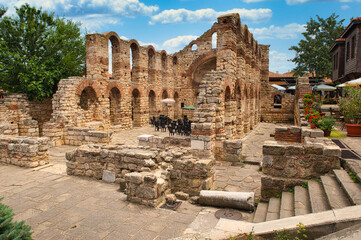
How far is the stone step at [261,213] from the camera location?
15.5ft

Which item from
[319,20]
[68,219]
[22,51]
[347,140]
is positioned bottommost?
[68,219]

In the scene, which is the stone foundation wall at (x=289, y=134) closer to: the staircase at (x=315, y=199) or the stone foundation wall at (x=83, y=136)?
the staircase at (x=315, y=199)

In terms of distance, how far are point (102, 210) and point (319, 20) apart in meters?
39.0

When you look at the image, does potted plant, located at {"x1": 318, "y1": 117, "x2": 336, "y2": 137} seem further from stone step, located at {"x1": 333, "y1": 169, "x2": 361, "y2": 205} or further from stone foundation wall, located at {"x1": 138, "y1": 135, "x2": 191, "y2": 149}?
stone foundation wall, located at {"x1": 138, "y1": 135, "x2": 191, "y2": 149}

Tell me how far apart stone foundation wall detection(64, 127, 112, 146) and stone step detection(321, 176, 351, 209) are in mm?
9625

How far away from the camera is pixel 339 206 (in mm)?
3992

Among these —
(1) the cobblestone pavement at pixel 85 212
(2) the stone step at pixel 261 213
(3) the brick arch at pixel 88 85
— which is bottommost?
(1) the cobblestone pavement at pixel 85 212

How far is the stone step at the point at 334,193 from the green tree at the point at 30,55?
620 inches

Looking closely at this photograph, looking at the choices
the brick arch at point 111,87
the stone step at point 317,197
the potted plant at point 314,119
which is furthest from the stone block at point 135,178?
the brick arch at point 111,87

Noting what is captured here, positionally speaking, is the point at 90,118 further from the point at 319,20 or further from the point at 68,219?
the point at 319,20

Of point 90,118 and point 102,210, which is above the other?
point 90,118

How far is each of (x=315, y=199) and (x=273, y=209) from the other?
2.69ft

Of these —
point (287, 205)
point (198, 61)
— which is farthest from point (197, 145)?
point (198, 61)

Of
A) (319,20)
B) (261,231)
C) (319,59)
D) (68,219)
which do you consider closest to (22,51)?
(68,219)
